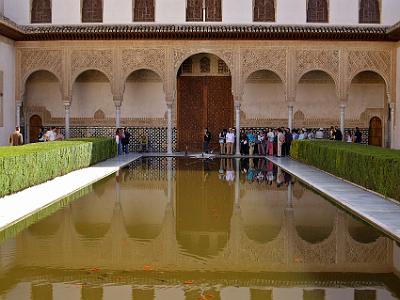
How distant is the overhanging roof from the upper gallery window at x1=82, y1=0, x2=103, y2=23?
1.06 metres

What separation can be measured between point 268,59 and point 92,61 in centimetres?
662

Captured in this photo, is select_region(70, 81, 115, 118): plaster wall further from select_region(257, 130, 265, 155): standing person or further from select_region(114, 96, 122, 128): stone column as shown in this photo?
select_region(257, 130, 265, 155): standing person

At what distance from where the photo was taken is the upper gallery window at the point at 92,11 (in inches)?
989

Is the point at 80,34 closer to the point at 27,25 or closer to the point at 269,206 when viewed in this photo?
the point at 27,25

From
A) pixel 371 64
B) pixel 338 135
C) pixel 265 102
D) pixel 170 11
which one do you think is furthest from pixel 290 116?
pixel 170 11

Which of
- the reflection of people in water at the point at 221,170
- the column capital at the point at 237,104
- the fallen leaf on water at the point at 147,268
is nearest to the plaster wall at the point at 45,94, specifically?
the column capital at the point at 237,104

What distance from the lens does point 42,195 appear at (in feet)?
37.7

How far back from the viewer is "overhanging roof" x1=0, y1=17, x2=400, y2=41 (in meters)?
23.4

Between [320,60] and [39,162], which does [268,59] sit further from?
[39,162]

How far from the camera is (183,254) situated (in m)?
6.99

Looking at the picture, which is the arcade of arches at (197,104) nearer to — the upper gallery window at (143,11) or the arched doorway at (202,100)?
the arched doorway at (202,100)

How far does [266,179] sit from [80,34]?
11.5 metres

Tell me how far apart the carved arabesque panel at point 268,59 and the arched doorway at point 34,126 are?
8508 millimetres

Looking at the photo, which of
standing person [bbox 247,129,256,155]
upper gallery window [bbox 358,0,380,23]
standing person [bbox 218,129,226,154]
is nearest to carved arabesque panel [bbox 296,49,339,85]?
upper gallery window [bbox 358,0,380,23]
